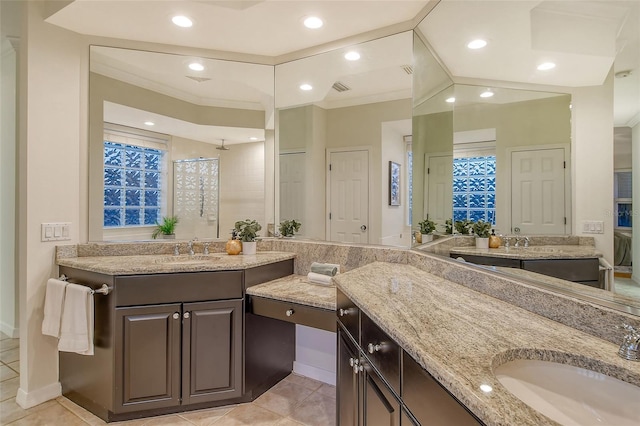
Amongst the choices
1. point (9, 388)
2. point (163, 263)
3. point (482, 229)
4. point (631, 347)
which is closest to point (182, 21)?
point (163, 263)

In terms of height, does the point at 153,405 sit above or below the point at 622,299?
below

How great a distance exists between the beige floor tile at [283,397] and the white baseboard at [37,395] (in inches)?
54.3

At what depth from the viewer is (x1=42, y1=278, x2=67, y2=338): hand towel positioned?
6.54 ft

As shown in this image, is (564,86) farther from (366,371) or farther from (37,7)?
(37,7)

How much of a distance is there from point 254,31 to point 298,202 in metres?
1.30

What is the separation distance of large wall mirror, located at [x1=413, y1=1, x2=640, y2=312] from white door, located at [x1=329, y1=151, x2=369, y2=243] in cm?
65

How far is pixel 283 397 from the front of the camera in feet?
7.29

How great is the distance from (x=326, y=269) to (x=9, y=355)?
289 centimetres

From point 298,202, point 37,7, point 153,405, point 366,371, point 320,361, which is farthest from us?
point 298,202

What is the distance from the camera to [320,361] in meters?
2.45

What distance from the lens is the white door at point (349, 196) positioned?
243cm

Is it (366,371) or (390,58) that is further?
(390,58)

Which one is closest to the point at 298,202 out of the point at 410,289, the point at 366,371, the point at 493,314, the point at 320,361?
the point at 320,361

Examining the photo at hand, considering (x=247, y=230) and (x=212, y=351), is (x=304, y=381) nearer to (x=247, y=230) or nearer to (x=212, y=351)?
(x=212, y=351)
